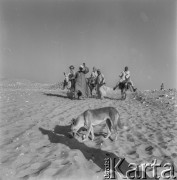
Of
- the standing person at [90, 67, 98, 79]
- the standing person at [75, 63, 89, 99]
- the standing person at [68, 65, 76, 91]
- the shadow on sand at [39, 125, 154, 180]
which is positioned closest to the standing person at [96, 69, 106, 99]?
the standing person at [90, 67, 98, 79]

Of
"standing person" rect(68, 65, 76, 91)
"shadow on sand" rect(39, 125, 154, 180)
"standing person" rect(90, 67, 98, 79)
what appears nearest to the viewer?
"shadow on sand" rect(39, 125, 154, 180)

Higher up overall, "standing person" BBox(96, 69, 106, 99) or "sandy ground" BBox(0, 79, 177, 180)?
"standing person" BBox(96, 69, 106, 99)

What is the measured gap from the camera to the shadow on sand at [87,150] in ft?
17.8

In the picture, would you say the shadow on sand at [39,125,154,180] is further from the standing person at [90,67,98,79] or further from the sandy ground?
the standing person at [90,67,98,79]

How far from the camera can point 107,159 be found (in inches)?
228

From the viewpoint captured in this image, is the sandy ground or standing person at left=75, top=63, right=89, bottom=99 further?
standing person at left=75, top=63, right=89, bottom=99

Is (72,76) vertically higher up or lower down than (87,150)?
higher up

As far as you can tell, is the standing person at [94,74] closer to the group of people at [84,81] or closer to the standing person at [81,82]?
the group of people at [84,81]

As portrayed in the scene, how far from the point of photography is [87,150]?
21.4ft

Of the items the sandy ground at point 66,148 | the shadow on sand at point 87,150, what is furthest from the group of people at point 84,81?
the shadow on sand at point 87,150

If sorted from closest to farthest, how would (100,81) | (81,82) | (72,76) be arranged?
(81,82)
(72,76)
(100,81)

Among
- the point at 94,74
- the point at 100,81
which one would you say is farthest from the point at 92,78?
the point at 100,81

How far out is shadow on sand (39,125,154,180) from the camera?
5.41 metres

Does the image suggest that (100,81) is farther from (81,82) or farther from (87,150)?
(87,150)
